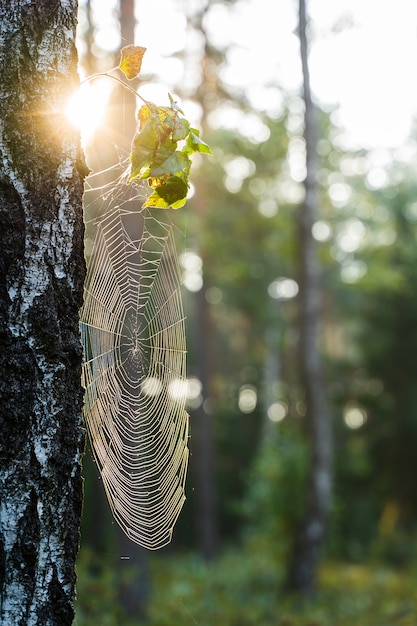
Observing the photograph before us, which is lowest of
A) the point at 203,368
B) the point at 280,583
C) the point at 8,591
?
the point at 280,583

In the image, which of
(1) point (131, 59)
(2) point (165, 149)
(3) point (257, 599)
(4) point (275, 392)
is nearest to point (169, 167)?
(2) point (165, 149)

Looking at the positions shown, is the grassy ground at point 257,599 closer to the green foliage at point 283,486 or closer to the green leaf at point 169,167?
the green foliage at point 283,486

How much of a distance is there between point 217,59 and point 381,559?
10.6 m

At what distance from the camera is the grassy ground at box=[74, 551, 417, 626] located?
7227 mm

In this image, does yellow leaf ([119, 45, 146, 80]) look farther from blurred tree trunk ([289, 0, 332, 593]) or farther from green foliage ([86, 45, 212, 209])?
blurred tree trunk ([289, 0, 332, 593])

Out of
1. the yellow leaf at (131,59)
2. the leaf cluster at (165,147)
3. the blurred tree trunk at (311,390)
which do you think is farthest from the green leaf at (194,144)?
the blurred tree trunk at (311,390)

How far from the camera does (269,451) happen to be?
41.3ft

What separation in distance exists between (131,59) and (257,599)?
9520mm

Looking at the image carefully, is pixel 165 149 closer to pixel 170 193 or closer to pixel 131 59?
pixel 170 193

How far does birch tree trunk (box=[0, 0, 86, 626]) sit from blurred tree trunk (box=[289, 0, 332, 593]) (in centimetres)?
868

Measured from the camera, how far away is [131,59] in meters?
2.67

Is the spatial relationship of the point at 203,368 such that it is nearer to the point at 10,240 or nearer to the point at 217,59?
the point at 217,59

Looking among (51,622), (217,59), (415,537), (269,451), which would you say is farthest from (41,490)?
(415,537)

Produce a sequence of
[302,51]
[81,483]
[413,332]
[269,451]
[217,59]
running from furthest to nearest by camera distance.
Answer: [413,332], [217,59], [269,451], [302,51], [81,483]
